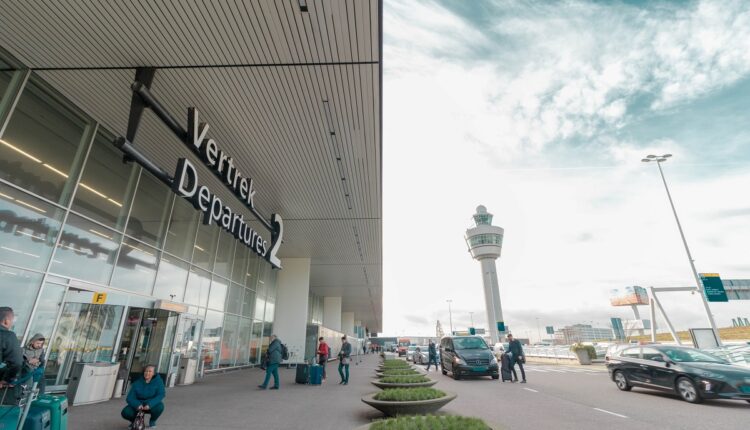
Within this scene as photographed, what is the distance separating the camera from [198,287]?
1321cm

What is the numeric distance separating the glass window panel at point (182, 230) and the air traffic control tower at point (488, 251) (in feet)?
150

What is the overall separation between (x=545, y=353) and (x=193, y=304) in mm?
27091

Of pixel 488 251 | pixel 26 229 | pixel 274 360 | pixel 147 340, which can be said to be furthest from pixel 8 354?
pixel 488 251

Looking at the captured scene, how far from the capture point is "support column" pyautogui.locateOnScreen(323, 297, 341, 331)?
3634cm

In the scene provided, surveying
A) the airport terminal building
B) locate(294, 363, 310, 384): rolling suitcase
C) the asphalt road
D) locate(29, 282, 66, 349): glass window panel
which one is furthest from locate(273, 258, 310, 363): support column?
locate(29, 282, 66, 349): glass window panel

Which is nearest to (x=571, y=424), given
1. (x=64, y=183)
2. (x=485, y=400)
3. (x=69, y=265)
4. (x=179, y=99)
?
(x=485, y=400)

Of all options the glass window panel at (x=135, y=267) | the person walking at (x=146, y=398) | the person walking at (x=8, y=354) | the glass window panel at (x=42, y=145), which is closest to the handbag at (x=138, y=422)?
the person walking at (x=146, y=398)

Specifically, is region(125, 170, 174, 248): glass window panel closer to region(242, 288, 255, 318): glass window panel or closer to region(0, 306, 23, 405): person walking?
region(0, 306, 23, 405): person walking

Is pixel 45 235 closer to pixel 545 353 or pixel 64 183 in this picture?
pixel 64 183

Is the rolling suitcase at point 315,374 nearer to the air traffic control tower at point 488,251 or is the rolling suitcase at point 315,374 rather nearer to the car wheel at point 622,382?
the car wheel at point 622,382

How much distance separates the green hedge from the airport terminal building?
5995 millimetres

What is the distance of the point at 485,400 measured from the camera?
805 cm

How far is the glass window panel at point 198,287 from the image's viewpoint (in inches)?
496

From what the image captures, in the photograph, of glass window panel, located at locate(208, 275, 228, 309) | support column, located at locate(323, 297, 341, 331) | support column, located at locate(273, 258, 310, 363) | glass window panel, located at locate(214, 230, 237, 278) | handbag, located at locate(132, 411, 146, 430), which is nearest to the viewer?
handbag, located at locate(132, 411, 146, 430)
